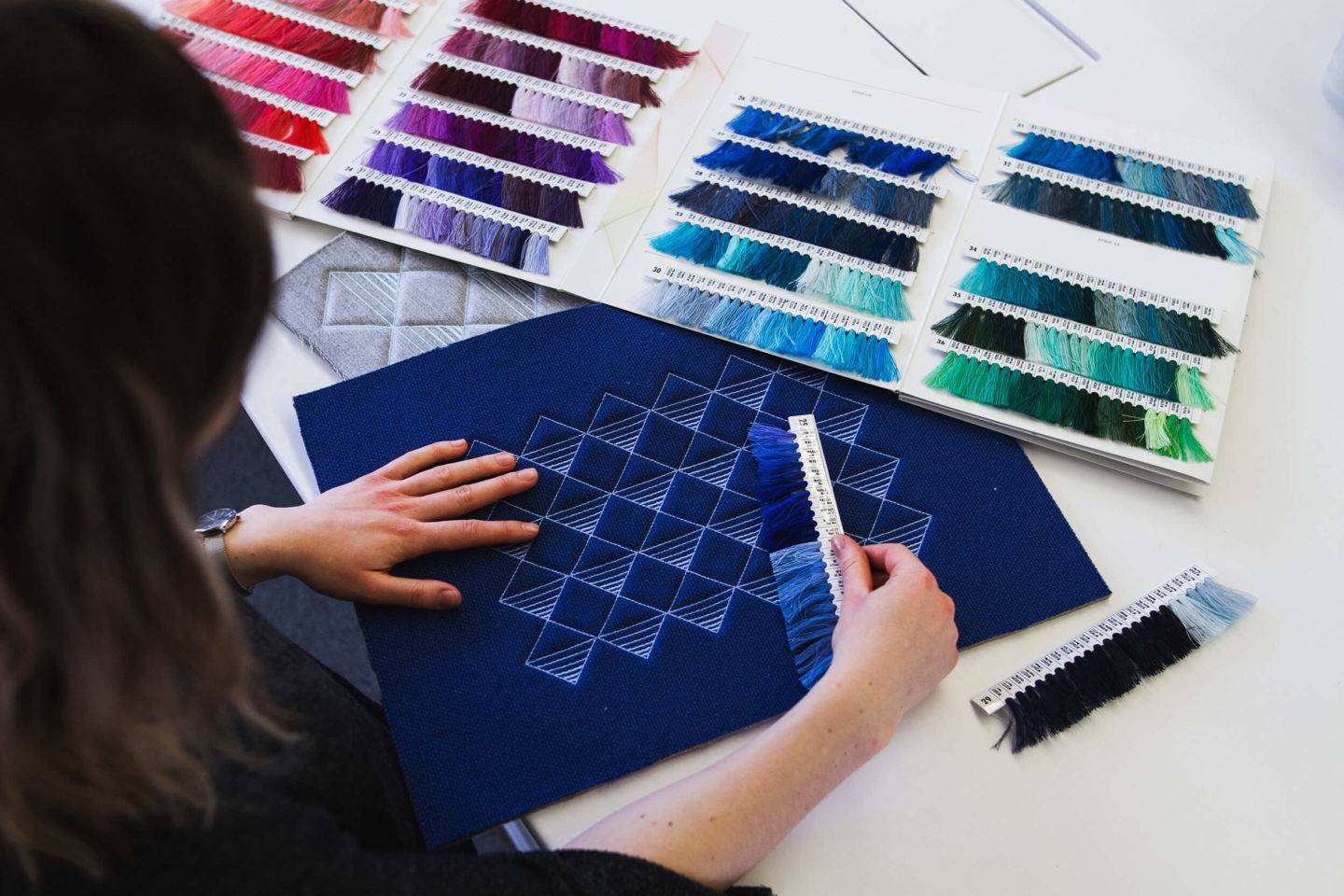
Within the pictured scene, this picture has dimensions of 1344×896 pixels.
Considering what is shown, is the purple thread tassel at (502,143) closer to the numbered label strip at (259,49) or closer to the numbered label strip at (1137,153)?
the numbered label strip at (259,49)

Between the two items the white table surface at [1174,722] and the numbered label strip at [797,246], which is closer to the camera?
the white table surface at [1174,722]

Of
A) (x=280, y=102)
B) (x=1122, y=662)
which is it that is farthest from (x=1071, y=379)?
(x=280, y=102)

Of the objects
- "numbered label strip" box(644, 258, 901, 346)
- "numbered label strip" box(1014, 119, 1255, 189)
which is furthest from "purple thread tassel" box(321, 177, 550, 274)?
"numbered label strip" box(1014, 119, 1255, 189)

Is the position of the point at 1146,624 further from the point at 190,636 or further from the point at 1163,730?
the point at 190,636

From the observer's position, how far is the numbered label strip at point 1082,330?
0.93 m

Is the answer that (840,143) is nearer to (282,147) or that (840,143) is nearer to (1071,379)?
(1071,379)

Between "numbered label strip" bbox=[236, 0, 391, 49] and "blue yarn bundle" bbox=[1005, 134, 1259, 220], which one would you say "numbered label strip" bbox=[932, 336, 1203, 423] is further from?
"numbered label strip" bbox=[236, 0, 391, 49]

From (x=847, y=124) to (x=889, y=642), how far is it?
1.97ft

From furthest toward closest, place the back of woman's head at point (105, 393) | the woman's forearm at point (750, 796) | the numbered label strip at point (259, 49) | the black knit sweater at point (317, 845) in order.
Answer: the numbered label strip at point (259, 49)
the woman's forearm at point (750, 796)
the black knit sweater at point (317, 845)
the back of woman's head at point (105, 393)

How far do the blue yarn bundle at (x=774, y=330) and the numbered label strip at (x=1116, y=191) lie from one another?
0.28 metres

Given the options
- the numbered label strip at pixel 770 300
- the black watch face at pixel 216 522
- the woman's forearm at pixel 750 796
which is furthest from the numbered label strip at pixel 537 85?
the woman's forearm at pixel 750 796

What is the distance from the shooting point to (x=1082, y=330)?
949 mm

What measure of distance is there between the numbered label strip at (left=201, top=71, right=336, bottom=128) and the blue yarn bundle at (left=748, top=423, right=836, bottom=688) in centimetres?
59

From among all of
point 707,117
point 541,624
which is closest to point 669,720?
point 541,624
